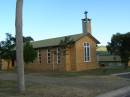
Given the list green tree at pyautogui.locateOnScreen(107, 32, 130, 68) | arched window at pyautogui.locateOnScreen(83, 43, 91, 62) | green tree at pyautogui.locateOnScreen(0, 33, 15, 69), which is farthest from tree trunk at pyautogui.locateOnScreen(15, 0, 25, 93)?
green tree at pyautogui.locateOnScreen(0, 33, 15, 69)

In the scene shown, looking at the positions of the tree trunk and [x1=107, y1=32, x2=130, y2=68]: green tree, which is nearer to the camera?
the tree trunk

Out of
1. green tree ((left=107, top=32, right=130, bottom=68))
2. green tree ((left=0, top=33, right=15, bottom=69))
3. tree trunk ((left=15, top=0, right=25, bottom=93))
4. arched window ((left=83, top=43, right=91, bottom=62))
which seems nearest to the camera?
tree trunk ((left=15, top=0, right=25, bottom=93))

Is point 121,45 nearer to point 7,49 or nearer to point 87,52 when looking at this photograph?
point 87,52

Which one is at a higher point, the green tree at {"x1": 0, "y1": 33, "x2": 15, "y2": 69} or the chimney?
the chimney

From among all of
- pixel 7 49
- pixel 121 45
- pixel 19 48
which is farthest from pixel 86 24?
pixel 19 48

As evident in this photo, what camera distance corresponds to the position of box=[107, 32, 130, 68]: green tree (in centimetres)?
4316

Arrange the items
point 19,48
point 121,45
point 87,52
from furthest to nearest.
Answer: point 87,52
point 121,45
point 19,48

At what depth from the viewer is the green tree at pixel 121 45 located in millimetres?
43156

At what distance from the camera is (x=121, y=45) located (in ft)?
144

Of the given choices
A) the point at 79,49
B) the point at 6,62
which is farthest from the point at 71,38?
the point at 6,62

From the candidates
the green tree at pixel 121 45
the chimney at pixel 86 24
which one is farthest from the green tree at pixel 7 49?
the green tree at pixel 121 45

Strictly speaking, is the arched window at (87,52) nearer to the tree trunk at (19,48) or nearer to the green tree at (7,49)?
the green tree at (7,49)

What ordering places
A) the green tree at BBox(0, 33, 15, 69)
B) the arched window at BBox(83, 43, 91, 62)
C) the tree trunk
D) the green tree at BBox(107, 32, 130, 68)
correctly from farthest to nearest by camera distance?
1. the green tree at BBox(0, 33, 15, 69)
2. the arched window at BBox(83, 43, 91, 62)
3. the green tree at BBox(107, 32, 130, 68)
4. the tree trunk

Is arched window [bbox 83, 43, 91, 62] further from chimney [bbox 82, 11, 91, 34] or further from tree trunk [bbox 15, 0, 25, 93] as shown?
tree trunk [bbox 15, 0, 25, 93]
